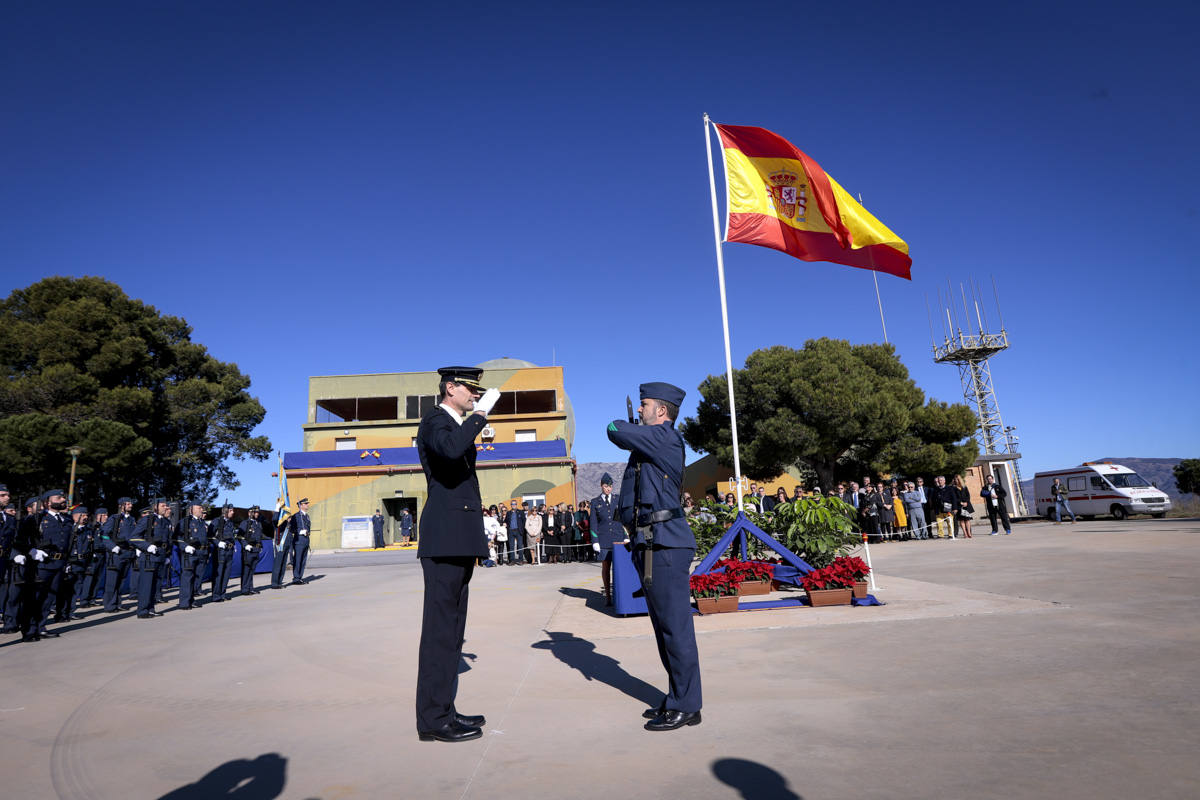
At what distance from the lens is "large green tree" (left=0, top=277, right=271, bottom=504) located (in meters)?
24.4

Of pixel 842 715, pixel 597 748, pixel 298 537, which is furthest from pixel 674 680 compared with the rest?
pixel 298 537

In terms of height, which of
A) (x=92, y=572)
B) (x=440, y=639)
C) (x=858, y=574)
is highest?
(x=92, y=572)

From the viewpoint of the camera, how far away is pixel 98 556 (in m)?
12.3

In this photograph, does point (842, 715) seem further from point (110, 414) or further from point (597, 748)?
point (110, 414)

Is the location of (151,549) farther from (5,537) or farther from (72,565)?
(5,537)

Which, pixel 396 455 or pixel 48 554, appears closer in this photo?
pixel 48 554

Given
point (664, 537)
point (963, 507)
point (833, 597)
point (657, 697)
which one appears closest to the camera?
point (664, 537)

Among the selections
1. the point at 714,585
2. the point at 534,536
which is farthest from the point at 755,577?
the point at 534,536

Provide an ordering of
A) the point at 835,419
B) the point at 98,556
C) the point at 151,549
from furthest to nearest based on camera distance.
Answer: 1. the point at 835,419
2. the point at 98,556
3. the point at 151,549

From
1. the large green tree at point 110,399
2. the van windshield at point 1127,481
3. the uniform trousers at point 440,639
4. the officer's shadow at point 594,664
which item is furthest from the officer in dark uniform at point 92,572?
the van windshield at point 1127,481

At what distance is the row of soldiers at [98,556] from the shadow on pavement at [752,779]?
374 inches

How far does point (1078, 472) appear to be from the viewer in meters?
24.2

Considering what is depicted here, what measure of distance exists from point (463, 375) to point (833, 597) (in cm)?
520

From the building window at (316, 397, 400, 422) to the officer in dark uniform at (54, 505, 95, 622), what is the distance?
2944cm
